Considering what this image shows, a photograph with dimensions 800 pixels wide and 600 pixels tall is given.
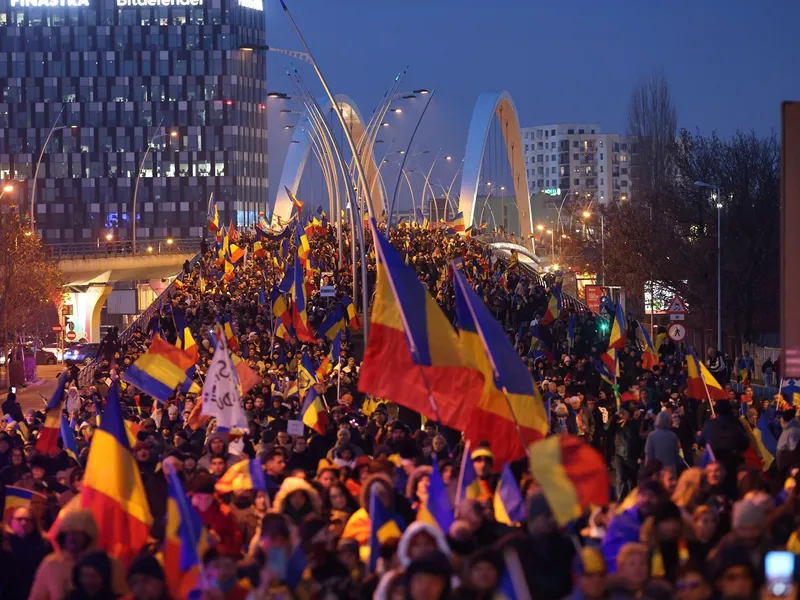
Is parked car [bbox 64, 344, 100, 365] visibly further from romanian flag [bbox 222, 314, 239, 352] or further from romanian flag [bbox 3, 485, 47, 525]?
romanian flag [bbox 3, 485, 47, 525]

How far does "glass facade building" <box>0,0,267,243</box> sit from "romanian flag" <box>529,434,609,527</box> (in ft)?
475

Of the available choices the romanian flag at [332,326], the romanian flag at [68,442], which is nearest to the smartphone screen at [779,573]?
the romanian flag at [68,442]

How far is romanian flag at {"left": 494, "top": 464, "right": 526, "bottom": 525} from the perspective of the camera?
1071cm

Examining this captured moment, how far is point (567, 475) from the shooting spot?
28.2 feet

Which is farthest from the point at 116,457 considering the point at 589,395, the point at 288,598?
the point at 589,395

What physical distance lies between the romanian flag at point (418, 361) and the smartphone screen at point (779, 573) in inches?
191

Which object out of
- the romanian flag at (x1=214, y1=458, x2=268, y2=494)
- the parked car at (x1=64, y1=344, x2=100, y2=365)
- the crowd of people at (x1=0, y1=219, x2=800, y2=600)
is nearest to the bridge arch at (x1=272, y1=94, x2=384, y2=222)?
the parked car at (x1=64, y1=344, x2=100, y2=365)

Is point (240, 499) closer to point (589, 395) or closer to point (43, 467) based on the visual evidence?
point (43, 467)

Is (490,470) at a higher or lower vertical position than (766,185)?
lower

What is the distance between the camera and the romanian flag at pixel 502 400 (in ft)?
36.8

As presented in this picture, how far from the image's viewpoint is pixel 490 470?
37.1 ft

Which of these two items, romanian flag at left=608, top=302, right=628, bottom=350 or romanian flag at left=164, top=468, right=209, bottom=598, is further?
romanian flag at left=608, top=302, right=628, bottom=350

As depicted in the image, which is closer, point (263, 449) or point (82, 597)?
point (82, 597)

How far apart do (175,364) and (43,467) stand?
4.32 metres
